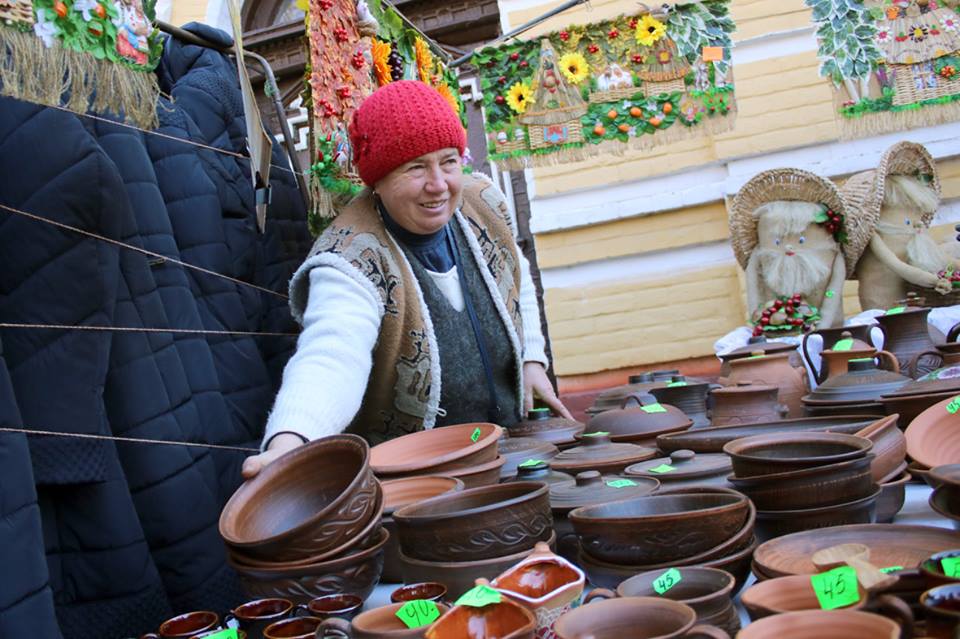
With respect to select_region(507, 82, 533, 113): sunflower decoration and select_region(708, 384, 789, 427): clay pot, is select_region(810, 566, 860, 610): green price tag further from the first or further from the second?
select_region(507, 82, 533, 113): sunflower decoration

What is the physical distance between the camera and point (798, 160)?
642 centimetres

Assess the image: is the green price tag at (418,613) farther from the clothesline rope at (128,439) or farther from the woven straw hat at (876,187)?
the woven straw hat at (876,187)

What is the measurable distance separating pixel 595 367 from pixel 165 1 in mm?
4507

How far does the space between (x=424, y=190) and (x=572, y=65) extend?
8.44 feet

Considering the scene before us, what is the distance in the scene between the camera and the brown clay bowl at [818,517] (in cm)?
138

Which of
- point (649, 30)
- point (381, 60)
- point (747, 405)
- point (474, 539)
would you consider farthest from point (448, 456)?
point (649, 30)

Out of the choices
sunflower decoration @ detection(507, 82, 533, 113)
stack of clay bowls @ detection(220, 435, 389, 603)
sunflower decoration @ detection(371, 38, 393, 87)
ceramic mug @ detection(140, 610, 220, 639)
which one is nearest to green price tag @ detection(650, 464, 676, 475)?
stack of clay bowls @ detection(220, 435, 389, 603)

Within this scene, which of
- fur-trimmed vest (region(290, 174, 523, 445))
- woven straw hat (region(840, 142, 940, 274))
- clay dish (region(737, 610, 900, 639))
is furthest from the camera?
woven straw hat (region(840, 142, 940, 274))

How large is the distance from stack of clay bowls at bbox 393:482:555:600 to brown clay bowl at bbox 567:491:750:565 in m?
0.07

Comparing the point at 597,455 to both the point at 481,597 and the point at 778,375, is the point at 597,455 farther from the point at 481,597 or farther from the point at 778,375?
the point at 778,375

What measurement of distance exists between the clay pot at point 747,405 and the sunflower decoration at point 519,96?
3.01 metres

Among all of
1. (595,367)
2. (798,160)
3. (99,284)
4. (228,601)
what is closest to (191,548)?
(228,601)

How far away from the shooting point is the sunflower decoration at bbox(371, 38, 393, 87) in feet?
11.4

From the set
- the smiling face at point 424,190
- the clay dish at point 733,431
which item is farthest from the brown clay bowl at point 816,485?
the smiling face at point 424,190
